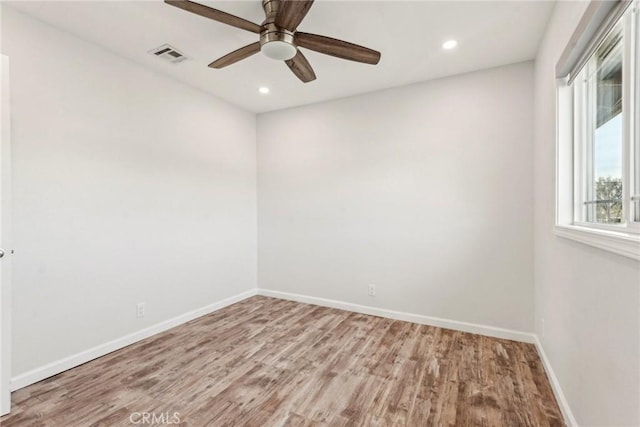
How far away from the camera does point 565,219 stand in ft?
6.29

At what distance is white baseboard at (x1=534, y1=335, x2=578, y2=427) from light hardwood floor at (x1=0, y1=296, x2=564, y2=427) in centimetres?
5

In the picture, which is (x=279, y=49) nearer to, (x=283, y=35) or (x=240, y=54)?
(x=283, y=35)

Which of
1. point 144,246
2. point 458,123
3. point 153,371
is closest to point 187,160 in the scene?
point 144,246

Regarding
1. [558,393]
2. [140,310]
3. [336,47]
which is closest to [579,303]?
[558,393]

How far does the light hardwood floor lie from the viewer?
1.76 metres

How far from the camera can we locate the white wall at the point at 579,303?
3.46 ft

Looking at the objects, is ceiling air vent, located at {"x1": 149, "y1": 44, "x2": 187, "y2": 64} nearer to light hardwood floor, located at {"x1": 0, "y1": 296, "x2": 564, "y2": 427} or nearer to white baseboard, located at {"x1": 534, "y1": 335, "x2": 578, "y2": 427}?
light hardwood floor, located at {"x1": 0, "y1": 296, "x2": 564, "y2": 427}

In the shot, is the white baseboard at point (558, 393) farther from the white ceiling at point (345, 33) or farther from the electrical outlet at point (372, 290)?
the white ceiling at point (345, 33)

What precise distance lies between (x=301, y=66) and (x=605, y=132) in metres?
1.92

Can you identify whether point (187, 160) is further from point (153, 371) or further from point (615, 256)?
point (615, 256)

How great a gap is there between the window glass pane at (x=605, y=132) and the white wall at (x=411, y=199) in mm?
1068

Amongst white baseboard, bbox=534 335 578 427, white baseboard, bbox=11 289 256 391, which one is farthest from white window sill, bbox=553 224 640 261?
white baseboard, bbox=11 289 256 391

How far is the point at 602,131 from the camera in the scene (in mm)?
1553

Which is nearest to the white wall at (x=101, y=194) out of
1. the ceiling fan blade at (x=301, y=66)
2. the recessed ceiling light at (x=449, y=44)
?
the ceiling fan blade at (x=301, y=66)
